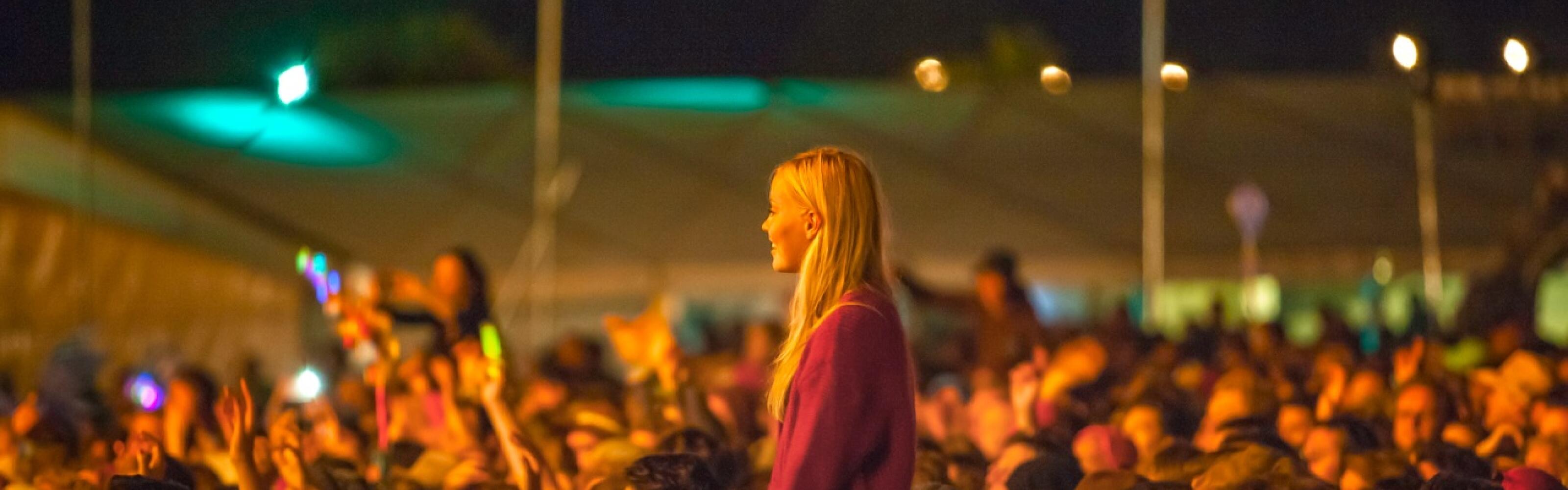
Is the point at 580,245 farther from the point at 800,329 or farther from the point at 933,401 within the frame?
the point at 800,329

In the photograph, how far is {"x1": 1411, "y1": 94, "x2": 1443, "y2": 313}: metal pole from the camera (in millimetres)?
7621

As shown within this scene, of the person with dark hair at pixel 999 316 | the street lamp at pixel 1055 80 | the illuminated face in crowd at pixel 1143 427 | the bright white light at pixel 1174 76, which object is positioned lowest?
the illuminated face in crowd at pixel 1143 427

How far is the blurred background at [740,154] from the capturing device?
6746mm

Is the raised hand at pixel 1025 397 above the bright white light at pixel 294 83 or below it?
below

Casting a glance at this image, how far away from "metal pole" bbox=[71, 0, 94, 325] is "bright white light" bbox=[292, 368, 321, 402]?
1360 millimetres

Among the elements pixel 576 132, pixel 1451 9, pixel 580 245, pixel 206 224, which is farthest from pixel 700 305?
pixel 1451 9

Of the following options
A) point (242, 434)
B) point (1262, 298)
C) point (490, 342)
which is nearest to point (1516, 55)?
point (1262, 298)

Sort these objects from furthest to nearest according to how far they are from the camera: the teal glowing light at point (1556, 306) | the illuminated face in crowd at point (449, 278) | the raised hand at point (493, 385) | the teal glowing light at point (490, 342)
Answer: the teal glowing light at point (1556, 306) < the illuminated face in crowd at point (449, 278) < the teal glowing light at point (490, 342) < the raised hand at point (493, 385)

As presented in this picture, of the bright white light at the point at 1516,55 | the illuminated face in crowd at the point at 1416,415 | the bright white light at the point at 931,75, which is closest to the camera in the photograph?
the illuminated face in crowd at the point at 1416,415

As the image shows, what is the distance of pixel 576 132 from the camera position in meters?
8.62

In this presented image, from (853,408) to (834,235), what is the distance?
246 mm

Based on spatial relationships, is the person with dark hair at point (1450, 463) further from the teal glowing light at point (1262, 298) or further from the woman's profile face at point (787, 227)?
the teal glowing light at point (1262, 298)

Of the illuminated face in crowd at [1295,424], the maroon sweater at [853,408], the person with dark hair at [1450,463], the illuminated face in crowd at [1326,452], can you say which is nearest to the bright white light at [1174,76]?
the illuminated face in crowd at [1295,424]

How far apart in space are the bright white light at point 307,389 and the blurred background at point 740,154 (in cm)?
104
